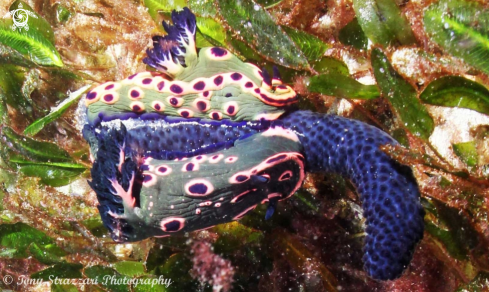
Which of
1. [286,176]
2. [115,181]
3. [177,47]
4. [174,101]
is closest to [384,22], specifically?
[286,176]

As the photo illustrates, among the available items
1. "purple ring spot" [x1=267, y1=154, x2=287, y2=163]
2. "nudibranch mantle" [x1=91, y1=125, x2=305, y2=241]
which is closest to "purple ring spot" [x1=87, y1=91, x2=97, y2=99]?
"nudibranch mantle" [x1=91, y1=125, x2=305, y2=241]

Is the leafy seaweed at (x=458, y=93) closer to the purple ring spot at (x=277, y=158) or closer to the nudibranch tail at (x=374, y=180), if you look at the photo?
the nudibranch tail at (x=374, y=180)

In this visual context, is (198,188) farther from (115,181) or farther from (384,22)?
(384,22)

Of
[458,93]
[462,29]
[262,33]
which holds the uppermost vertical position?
[262,33]

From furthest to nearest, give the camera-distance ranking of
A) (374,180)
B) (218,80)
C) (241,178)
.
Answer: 1. (218,80)
2. (241,178)
3. (374,180)

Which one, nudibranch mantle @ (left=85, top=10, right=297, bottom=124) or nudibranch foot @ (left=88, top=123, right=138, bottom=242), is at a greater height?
nudibranch mantle @ (left=85, top=10, right=297, bottom=124)

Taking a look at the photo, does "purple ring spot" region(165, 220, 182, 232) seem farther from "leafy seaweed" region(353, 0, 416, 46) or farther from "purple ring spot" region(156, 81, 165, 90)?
"leafy seaweed" region(353, 0, 416, 46)

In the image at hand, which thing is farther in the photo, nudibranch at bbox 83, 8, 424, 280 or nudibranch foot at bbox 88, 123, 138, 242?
nudibranch foot at bbox 88, 123, 138, 242

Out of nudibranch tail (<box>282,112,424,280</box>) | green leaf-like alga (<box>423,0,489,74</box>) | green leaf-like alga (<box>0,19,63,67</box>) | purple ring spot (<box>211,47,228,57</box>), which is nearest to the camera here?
nudibranch tail (<box>282,112,424,280</box>)

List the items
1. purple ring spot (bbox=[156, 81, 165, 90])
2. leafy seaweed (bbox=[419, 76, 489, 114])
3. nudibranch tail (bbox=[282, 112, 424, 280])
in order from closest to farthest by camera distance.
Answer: nudibranch tail (bbox=[282, 112, 424, 280])
leafy seaweed (bbox=[419, 76, 489, 114])
purple ring spot (bbox=[156, 81, 165, 90])
